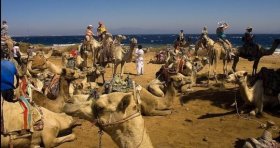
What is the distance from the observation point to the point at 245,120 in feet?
35.2

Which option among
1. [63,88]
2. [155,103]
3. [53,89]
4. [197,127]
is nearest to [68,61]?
[155,103]

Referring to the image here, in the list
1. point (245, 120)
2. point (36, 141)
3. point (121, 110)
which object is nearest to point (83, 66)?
point (245, 120)

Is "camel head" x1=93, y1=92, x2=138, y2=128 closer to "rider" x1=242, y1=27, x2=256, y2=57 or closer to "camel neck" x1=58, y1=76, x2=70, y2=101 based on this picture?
"camel neck" x1=58, y1=76, x2=70, y2=101

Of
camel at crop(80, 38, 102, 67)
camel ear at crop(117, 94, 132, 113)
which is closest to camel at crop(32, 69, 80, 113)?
camel ear at crop(117, 94, 132, 113)

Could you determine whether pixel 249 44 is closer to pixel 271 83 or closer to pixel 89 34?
pixel 271 83

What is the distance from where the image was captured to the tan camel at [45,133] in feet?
20.3

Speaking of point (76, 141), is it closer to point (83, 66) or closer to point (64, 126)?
point (64, 126)

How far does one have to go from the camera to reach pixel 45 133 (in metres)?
7.45

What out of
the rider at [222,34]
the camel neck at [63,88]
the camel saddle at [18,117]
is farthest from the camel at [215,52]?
the camel saddle at [18,117]

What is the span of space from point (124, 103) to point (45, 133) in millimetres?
Answer: 4042

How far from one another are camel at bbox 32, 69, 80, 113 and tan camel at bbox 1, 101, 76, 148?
66 centimetres

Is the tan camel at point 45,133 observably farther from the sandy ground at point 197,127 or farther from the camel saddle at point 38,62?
the camel saddle at point 38,62

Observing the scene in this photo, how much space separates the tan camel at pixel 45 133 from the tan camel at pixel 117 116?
7.65ft

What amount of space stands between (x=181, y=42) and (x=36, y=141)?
50.8ft
